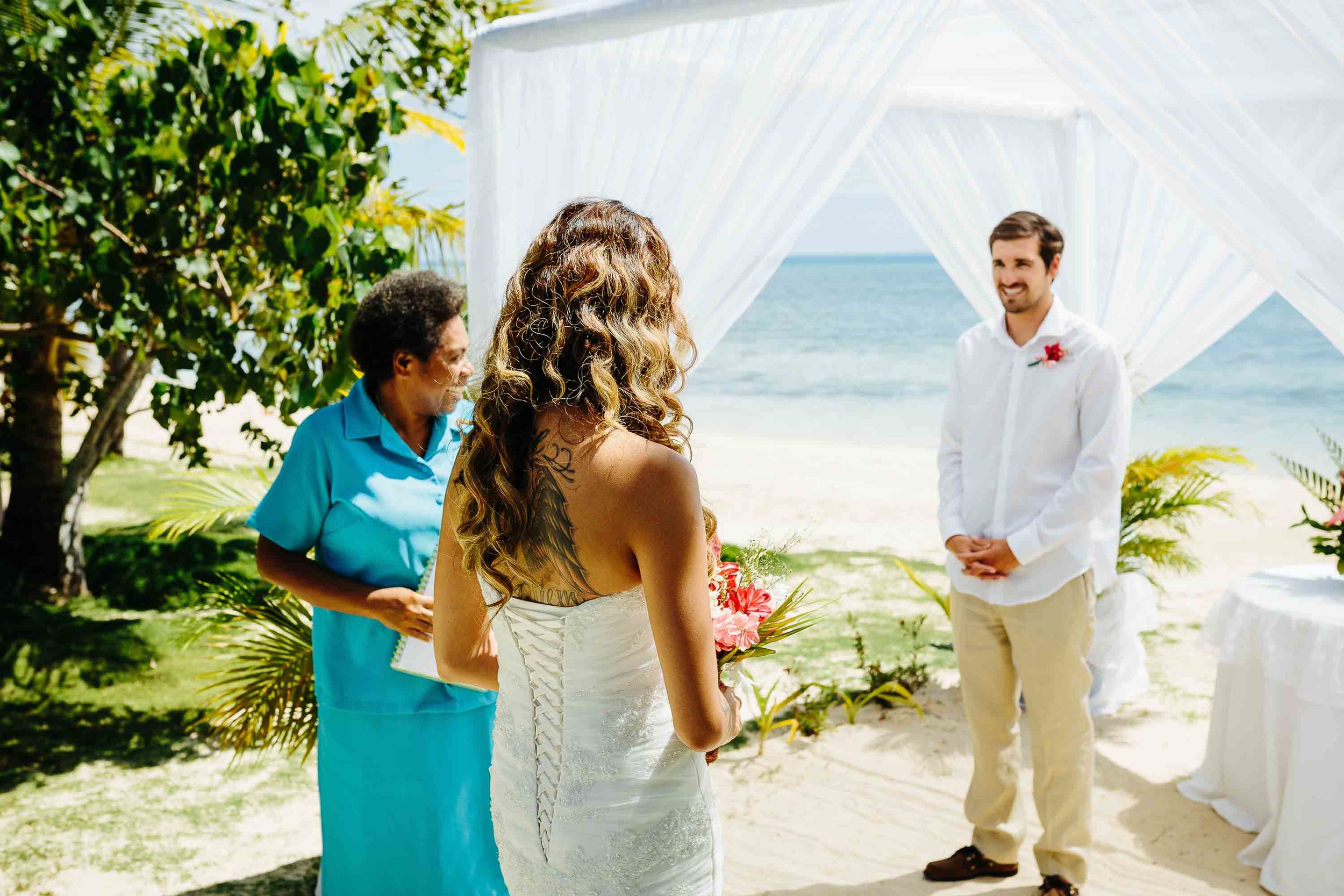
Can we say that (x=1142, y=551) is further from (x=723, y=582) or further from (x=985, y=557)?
(x=723, y=582)

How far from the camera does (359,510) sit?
2744 mm

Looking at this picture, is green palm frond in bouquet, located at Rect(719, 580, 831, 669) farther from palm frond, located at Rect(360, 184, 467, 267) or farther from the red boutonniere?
palm frond, located at Rect(360, 184, 467, 267)

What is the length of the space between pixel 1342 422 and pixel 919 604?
768 inches

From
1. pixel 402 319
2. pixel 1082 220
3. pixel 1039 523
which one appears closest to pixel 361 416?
pixel 402 319

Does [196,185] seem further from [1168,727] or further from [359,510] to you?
[1168,727]

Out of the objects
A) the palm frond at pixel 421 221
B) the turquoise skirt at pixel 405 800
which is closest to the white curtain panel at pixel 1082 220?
the palm frond at pixel 421 221

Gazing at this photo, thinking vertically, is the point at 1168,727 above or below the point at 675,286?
below

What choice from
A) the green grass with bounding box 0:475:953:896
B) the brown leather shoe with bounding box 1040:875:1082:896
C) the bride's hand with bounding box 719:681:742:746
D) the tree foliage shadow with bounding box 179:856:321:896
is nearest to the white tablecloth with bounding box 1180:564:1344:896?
the brown leather shoe with bounding box 1040:875:1082:896

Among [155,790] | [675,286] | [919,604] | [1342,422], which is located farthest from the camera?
[1342,422]

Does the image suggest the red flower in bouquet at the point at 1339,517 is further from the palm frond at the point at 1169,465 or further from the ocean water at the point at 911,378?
the ocean water at the point at 911,378

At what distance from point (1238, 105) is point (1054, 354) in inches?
57.0

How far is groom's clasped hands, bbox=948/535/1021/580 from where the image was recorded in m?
3.71

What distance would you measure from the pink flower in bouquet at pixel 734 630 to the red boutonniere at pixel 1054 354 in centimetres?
200

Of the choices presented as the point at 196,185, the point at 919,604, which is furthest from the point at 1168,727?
the point at 196,185
